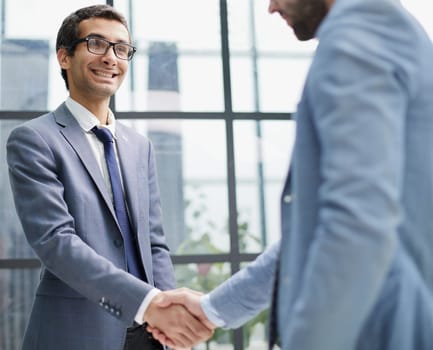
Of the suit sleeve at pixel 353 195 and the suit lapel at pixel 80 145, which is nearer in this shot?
the suit sleeve at pixel 353 195

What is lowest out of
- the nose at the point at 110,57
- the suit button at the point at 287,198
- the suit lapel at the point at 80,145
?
the suit button at the point at 287,198

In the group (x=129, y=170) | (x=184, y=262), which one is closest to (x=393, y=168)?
(x=129, y=170)

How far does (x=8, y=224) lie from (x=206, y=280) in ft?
4.27

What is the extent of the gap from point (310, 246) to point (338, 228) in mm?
131

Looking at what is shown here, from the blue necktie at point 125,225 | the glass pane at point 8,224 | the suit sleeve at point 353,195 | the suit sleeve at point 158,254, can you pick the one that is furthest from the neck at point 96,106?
the glass pane at point 8,224

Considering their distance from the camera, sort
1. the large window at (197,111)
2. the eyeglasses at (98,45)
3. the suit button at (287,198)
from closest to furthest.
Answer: the suit button at (287,198) < the eyeglasses at (98,45) < the large window at (197,111)

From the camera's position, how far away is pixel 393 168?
0.95 metres

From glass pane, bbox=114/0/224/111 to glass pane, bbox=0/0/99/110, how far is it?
1.38 ft

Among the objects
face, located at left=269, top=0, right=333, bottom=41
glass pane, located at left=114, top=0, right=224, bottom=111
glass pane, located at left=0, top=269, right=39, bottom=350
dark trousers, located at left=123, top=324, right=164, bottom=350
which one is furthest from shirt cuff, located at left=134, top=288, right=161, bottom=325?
glass pane, located at left=114, top=0, right=224, bottom=111

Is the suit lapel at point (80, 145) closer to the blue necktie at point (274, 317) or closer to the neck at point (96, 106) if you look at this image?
the neck at point (96, 106)

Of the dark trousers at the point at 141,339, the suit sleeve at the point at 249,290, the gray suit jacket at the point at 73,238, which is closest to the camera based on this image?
the suit sleeve at the point at 249,290

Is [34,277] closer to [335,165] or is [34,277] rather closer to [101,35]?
[101,35]

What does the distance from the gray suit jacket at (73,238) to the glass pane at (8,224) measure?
1833 millimetres

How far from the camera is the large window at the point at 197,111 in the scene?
3.99 meters
